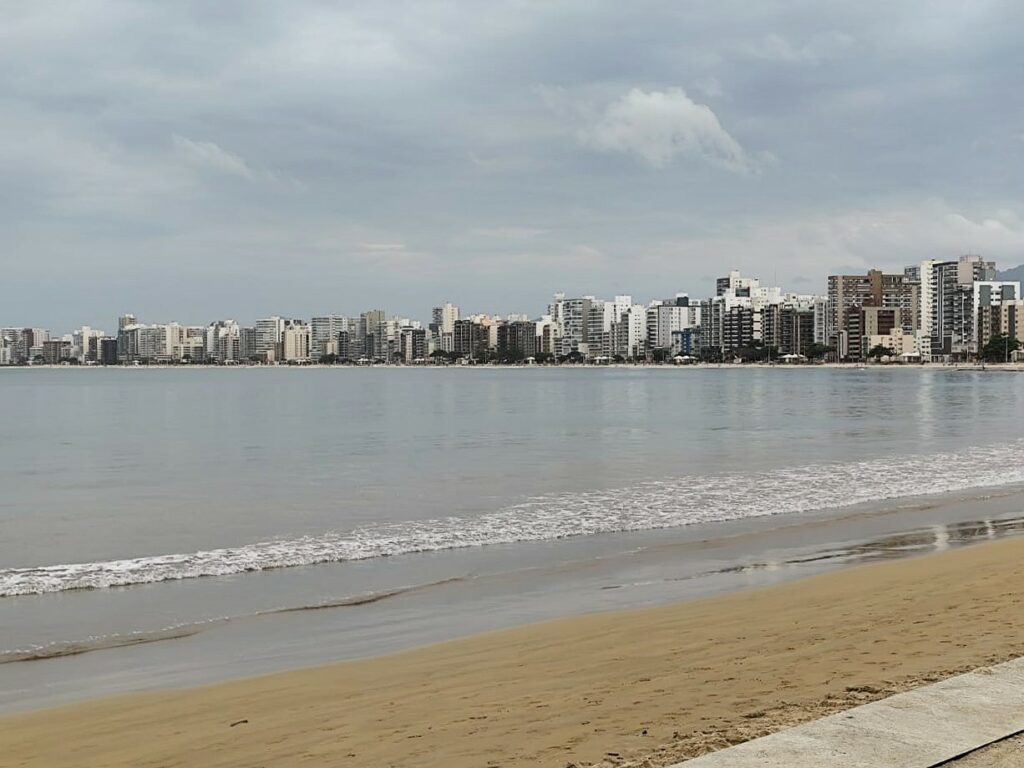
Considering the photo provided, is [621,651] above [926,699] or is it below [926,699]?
below

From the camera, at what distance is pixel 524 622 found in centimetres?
911

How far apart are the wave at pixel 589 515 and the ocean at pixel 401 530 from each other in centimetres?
7

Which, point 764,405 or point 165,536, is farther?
point 764,405

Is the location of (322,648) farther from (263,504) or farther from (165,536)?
(263,504)

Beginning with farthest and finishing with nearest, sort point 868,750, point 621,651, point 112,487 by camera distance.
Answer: point 112,487 → point 621,651 → point 868,750

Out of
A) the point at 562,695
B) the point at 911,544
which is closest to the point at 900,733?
the point at 562,695

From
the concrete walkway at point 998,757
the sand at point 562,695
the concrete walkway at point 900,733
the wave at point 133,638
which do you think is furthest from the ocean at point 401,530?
the concrete walkway at point 998,757

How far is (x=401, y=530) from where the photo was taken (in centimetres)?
1534

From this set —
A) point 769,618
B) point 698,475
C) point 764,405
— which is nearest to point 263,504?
point 698,475

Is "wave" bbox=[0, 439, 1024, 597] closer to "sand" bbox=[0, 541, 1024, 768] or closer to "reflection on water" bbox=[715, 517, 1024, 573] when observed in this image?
"reflection on water" bbox=[715, 517, 1024, 573]

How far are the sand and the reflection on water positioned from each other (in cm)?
311

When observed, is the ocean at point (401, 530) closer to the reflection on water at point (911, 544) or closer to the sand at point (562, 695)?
the reflection on water at point (911, 544)

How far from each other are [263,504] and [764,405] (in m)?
48.1

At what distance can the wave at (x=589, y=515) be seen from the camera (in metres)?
12.2
